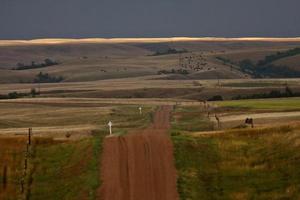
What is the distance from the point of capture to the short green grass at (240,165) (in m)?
24.7

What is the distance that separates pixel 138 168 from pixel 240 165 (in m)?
4.37

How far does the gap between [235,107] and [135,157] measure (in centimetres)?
4909

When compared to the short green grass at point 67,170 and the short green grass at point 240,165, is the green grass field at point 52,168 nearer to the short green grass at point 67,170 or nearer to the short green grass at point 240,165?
the short green grass at point 67,170

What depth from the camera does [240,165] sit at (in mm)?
28016

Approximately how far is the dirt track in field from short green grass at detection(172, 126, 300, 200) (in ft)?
1.61

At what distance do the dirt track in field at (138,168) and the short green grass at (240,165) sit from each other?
49 cm

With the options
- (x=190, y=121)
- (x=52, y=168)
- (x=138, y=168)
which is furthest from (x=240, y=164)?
(x=190, y=121)

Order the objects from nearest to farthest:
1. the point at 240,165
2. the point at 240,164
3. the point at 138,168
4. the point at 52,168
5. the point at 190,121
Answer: the point at 138,168, the point at 240,165, the point at 240,164, the point at 52,168, the point at 190,121

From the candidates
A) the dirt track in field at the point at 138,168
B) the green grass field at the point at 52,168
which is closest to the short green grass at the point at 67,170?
the green grass field at the point at 52,168

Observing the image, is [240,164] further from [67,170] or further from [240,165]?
[67,170]

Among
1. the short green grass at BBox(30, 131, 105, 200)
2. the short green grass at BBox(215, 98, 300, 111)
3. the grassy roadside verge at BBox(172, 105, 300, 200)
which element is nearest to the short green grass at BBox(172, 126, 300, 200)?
the grassy roadside verge at BBox(172, 105, 300, 200)

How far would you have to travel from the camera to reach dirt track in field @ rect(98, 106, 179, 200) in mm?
23875

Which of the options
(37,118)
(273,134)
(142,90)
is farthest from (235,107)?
(142,90)

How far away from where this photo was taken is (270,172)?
26.8 metres
